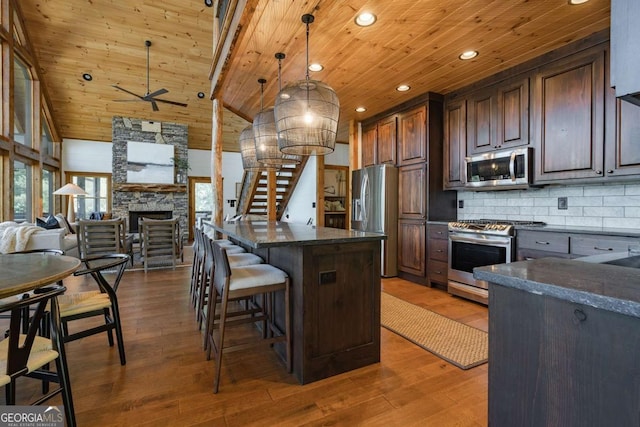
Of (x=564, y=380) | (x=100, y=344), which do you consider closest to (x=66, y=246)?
(x=100, y=344)

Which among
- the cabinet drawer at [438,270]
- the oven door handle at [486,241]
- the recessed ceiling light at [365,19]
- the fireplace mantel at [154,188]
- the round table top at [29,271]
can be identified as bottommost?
the cabinet drawer at [438,270]

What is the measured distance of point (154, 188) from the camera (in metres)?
8.32

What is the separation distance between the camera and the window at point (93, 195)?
27.5 feet

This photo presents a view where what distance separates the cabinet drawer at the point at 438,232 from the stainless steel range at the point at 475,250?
0.13 metres

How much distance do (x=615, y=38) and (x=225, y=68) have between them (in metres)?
3.41

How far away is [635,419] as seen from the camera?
0.67 meters

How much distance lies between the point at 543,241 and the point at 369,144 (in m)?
3.11

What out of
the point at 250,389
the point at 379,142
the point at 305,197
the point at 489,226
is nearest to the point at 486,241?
the point at 489,226

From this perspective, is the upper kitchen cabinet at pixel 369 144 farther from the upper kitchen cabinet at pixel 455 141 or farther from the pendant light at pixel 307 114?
the pendant light at pixel 307 114

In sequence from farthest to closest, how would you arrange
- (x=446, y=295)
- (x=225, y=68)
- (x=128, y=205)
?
(x=128, y=205), (x=446, y=295), (x=225, y=68)

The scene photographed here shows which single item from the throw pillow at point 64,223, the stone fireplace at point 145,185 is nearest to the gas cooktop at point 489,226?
the throw pillow at point 64,223

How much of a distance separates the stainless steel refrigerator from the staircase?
2.34 m

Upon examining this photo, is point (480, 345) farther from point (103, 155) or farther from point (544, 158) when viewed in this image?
point (103, 155)

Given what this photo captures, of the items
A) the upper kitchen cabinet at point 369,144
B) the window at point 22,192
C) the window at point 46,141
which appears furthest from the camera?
the window at point 46,141
